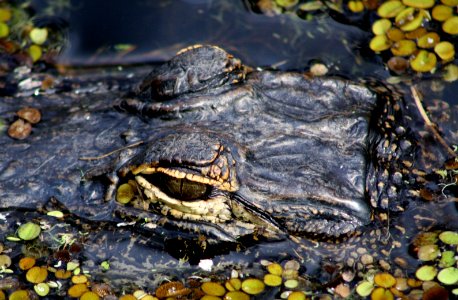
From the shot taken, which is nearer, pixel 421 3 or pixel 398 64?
pixel 398 64

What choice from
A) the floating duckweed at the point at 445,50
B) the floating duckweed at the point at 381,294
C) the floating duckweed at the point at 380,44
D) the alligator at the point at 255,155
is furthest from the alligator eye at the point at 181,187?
the floating duckweed at the point at 445,50

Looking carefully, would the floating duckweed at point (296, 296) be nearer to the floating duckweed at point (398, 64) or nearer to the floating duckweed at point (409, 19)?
the floating duckweed at point (398, 64)

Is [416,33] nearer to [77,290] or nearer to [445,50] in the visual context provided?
[445,50]

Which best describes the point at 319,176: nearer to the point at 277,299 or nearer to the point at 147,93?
the point at 277,299

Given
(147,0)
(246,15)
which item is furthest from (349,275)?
(147,0)

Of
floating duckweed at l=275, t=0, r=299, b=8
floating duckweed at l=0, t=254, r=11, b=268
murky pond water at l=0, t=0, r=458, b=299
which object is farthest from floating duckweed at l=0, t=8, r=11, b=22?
floating duckweed at l=0, t=254, r=11, b=268

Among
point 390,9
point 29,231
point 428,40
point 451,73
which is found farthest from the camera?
point 390,9

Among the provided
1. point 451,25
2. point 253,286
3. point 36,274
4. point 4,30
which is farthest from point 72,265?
point 451,25
